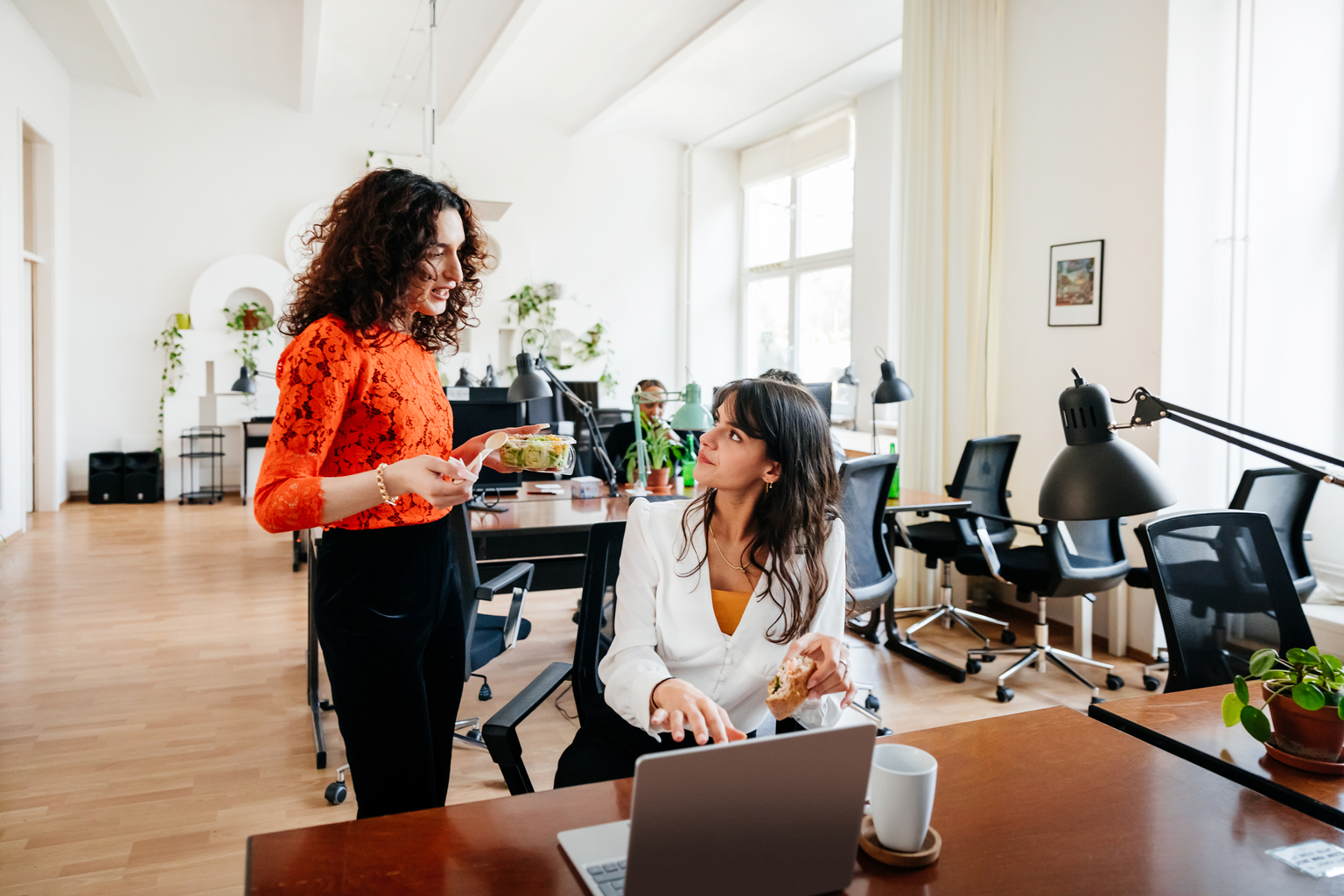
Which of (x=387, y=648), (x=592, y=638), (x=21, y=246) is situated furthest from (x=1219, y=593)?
(x=21, y=246)

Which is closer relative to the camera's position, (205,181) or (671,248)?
(205,181)

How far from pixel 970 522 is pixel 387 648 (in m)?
3.43

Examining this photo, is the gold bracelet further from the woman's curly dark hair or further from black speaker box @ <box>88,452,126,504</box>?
black speaker box @ <box>88,452,126,504</box>

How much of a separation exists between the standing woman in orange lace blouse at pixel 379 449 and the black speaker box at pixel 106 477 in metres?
8.36

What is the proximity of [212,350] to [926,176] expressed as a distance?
702 cm

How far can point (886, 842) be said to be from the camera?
1.05m

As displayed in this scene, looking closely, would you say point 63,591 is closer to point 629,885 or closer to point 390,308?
point 390,308

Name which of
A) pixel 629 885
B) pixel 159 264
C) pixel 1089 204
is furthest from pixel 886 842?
pixel 159 264

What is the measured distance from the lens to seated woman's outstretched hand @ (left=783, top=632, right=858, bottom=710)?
1.45 meters

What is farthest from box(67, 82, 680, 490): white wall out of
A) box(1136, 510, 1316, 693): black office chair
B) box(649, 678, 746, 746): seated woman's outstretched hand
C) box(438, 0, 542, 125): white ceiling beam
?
box(649, 678, 746, 746): seated woman's outstretched hand

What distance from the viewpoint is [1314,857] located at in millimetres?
1107

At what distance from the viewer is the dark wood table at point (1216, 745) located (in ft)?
4.21

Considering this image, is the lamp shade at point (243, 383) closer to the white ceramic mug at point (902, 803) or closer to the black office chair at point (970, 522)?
the black office chair at point (970, 522)

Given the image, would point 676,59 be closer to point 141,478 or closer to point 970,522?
point 970,522
